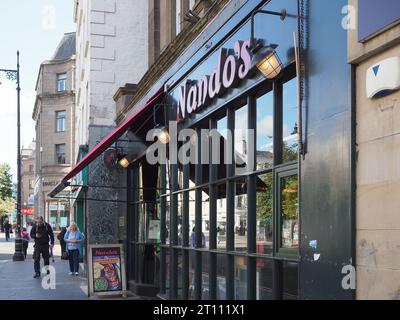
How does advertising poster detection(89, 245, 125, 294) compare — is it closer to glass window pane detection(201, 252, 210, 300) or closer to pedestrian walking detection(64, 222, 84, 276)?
glass window pane detection(201, 252, 210, 300)

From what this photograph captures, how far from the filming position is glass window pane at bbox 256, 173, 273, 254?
21.4 ft

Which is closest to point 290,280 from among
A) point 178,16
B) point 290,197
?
point 290,197

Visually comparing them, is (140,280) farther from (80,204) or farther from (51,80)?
(51,80)

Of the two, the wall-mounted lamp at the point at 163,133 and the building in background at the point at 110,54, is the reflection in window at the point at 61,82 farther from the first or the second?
the wall-mounted lamp at the point at 163,133

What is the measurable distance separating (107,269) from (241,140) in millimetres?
5319

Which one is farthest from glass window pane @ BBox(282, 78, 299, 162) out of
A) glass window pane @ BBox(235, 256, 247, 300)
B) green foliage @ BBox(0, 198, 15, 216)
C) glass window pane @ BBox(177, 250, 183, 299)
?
green foliage @ BBox(0, 198, 15, 216)

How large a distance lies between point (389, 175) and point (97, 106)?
13.3m

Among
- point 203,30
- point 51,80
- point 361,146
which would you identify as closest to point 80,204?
point 203,30

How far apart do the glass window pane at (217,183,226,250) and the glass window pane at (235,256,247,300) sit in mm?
511

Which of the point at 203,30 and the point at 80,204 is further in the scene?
the point at 80,204

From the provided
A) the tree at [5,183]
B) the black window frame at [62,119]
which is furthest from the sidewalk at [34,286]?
the tree at [5,183]

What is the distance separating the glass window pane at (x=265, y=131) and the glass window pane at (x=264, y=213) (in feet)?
0.63

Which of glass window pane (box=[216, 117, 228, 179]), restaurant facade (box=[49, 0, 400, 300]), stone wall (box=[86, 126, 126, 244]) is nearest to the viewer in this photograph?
restaurant facade (box=[49, 0, 400, 300])

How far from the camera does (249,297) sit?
22.4ft
